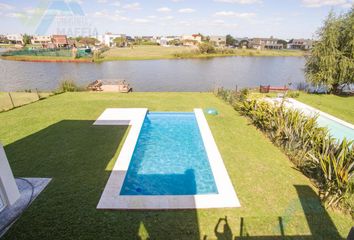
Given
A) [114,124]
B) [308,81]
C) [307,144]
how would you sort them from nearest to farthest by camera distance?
[307,144] < [114,124] < [308,81]

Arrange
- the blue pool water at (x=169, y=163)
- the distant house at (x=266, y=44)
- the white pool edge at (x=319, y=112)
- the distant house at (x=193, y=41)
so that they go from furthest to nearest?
the distant house at (x=193, y=41)
the distant house at (x=266, y=44)
the white pool edge at (x=319, y=112)
the blue pool water at (x=169, y=163)

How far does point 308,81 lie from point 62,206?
1708 cm

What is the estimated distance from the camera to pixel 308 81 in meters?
15.3

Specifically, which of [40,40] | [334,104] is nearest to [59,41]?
[40,40]

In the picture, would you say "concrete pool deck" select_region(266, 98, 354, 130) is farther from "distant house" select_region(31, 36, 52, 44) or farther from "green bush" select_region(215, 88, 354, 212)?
"distant house" select_region(31, 36, 52, 44)

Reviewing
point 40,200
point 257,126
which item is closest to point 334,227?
point 257,126

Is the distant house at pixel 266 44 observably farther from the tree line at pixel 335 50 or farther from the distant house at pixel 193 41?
the tree line at pixel 335 50

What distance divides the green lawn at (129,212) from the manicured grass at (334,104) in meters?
5.77

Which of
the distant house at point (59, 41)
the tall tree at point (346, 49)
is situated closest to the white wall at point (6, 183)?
the tall tree at point (346, 49)

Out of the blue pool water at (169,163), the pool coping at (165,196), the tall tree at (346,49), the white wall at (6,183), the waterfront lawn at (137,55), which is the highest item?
the tall tree at (346,49)

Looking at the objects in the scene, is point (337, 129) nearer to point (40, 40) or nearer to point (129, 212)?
point (129, 212)

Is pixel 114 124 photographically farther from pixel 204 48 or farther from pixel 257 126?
pixel 204 48

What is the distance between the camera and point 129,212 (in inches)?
157

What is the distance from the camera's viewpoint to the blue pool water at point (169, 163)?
5.10 metres
